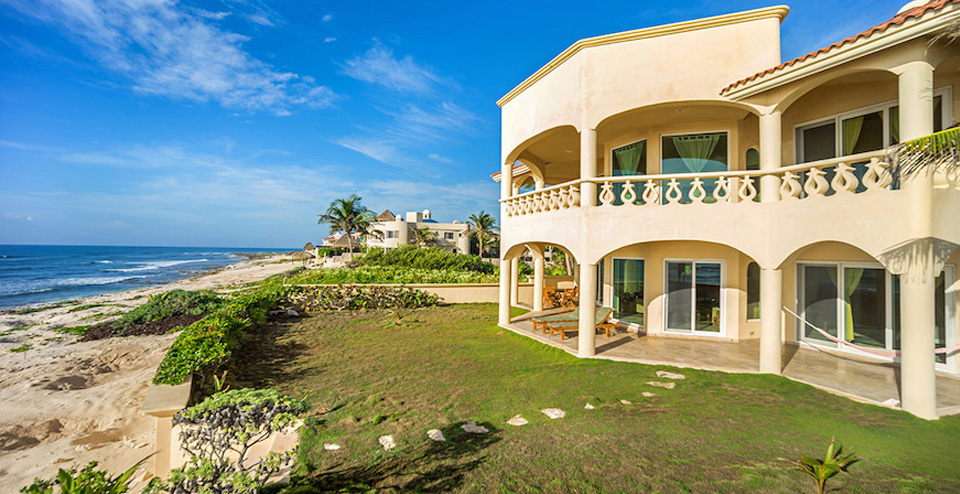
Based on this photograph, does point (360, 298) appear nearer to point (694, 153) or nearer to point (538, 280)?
point (538, 280)

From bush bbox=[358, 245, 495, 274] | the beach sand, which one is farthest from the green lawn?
bush bbox=[358, 245, 495, 274]

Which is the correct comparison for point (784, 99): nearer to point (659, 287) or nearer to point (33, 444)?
point (659, 287)

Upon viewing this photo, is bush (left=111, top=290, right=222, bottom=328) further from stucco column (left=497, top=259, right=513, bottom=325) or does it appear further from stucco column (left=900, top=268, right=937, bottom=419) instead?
stucco column (left=900, top=268, right=937, bottom=419)

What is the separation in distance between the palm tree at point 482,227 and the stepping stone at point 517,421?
172 ft

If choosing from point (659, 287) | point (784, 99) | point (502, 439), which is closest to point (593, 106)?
point (784, 99)

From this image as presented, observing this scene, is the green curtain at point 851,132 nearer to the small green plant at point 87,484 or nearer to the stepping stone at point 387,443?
the stepping stone at point 387,443

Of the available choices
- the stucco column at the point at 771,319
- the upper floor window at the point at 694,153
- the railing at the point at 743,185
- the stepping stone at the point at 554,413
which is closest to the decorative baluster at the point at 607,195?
the railing at the point at 743,185

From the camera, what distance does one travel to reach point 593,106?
9.89 metres

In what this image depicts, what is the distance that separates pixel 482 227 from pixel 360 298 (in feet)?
141

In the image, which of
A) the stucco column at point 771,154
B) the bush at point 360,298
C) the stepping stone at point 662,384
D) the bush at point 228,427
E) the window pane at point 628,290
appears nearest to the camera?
the bush at point 228,427

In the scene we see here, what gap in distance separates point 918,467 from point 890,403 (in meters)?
2.41

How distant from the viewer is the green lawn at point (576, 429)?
15.5 feet

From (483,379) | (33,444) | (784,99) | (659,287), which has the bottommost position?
(33,444)

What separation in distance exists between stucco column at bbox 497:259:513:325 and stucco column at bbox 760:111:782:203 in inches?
300
